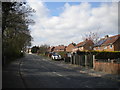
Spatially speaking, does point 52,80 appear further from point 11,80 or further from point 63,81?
point 11,80

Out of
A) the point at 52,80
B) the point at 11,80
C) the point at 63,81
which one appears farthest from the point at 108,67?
the point at 11,80

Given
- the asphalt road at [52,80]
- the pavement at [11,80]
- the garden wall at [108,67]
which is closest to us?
the pavement at [11,80]

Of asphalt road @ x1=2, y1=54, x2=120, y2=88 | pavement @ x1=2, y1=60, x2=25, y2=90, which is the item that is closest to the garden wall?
asphalt road @ x1=2, y1=54, x2=120, y2=88

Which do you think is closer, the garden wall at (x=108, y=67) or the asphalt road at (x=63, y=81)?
the asphalt road at (x=63, y=81)

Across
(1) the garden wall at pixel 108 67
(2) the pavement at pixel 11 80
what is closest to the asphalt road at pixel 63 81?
(2) the pavement at pixel 11 80

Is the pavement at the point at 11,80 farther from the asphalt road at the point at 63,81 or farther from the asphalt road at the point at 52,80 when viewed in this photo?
the asphalt road at the point at 63,81

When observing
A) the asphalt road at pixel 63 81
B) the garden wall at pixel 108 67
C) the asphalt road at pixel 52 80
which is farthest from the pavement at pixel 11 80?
the garden wall at pixel 108 67

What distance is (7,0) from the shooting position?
15.6 m

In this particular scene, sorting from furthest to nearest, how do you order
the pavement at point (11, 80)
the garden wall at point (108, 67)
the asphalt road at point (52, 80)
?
the garden wall at point (108, 67)
the asphalt road at point (52, 80)
the pavement at point (11, 80)

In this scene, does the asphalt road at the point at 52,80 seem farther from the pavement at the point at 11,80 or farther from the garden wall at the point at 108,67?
the garden wall at the point at 108,67

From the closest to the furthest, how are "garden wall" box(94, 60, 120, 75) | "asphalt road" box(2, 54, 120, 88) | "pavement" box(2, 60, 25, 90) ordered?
"pavement" box(2, 60, 25, 90) < "asphalt road" box(2, 54, 120, 88) < "garden wall" box(94, 60, 120, 75)

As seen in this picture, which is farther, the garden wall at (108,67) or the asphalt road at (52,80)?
the garden wall at (108,67)

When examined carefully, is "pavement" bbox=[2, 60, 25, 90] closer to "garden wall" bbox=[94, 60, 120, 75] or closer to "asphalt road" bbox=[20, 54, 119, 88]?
"asphalt road" bbox=[20, 54, 119, 88]

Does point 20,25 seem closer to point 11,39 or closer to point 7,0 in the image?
point 7,0
